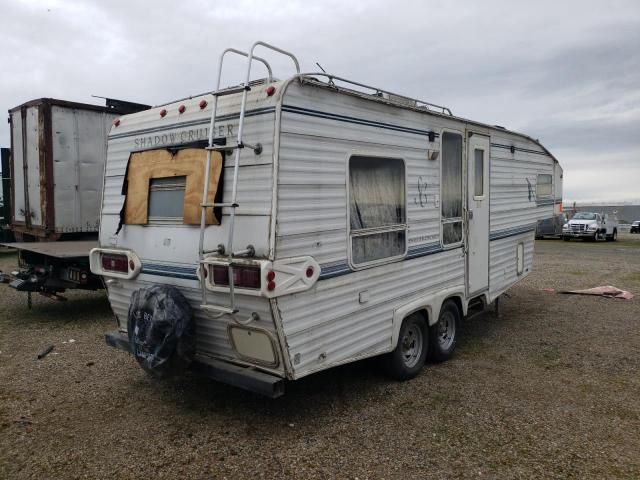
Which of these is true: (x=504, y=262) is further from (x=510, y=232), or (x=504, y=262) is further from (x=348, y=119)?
(x=348, y=119)

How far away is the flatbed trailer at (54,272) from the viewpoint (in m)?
7.33

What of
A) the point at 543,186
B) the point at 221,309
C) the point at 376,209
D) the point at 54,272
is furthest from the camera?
the point at 543,186

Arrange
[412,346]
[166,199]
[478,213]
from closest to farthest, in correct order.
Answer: [166,199], [412,346], [478,213]

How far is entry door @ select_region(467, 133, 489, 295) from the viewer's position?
6082 millimetres

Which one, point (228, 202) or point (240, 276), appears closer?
point (240, 276)

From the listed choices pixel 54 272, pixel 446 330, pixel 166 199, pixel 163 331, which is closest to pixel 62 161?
pixel 54 272

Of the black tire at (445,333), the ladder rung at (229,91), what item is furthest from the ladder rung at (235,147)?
the black tire at (445,333)

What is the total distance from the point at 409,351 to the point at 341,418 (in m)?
1.26

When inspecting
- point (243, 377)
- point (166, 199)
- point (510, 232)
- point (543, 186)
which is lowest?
point (243, 377)

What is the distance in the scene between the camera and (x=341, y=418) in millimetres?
4301

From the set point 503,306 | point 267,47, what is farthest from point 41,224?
point 503,306

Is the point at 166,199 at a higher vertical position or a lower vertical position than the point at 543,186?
lower

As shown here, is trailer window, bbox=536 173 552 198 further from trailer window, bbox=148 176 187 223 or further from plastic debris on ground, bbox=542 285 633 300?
trailer window, bbox=148 176 187 223

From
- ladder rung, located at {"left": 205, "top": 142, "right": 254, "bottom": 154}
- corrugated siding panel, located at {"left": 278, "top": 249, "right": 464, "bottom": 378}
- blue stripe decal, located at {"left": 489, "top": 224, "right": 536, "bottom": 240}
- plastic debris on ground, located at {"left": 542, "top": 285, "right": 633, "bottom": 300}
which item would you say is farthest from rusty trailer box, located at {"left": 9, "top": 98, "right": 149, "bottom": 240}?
plastic debris on ground, located at {"left": 542, "top": 285, "right": 633, "bottom": 300}
